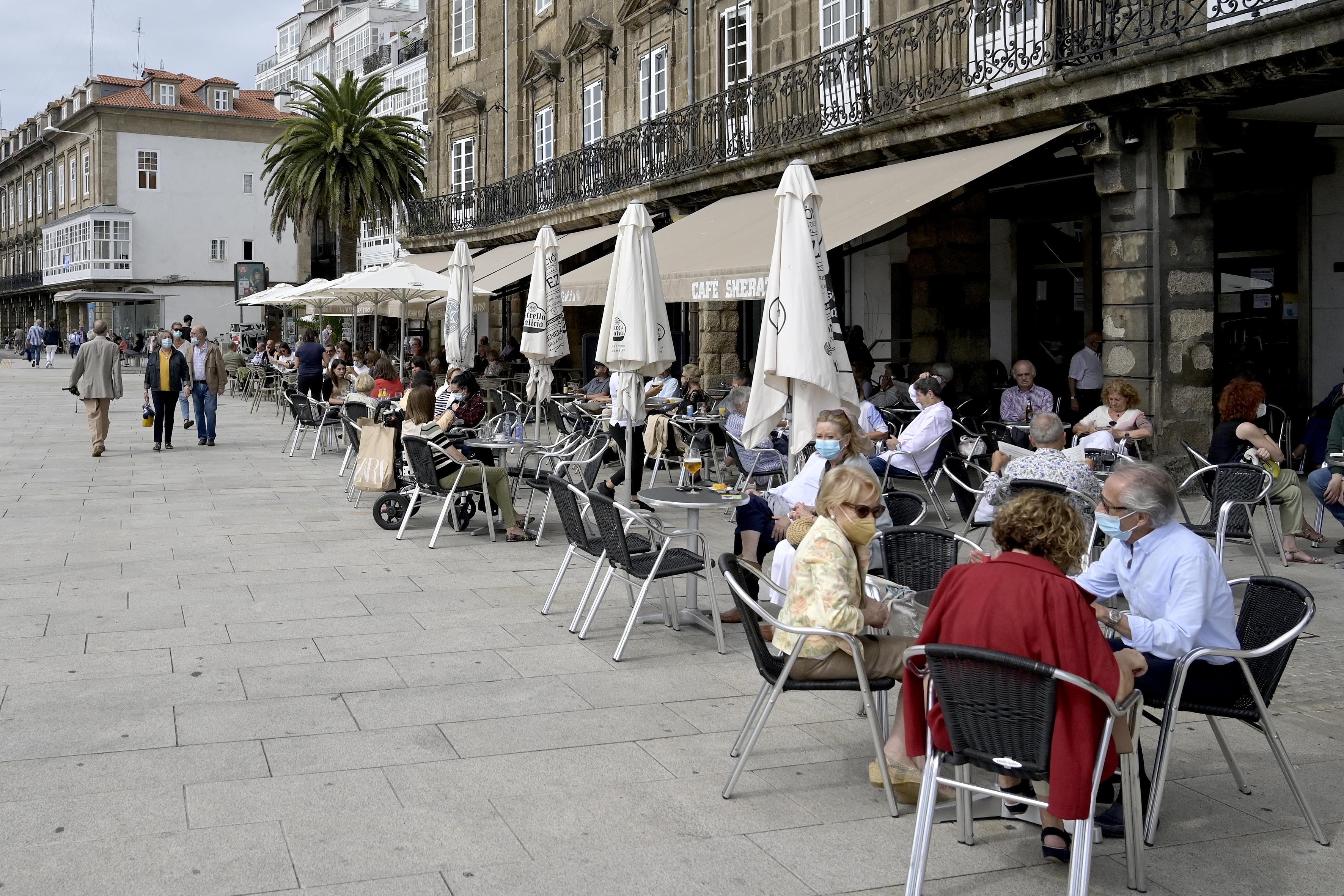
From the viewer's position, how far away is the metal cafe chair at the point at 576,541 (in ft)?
23.6

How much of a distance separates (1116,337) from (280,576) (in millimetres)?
7975

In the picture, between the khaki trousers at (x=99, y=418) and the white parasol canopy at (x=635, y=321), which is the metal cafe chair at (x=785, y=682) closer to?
the white parasol canopy at (x=635, y=321)


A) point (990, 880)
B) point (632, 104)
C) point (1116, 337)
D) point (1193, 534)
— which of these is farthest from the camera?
point (632, 104)

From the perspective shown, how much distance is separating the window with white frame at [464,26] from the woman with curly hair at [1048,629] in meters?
29.6

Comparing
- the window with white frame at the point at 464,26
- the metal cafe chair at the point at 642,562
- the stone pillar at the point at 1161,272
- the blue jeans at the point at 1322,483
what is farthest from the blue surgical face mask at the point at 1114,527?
the window with white frame at the point at 464,26

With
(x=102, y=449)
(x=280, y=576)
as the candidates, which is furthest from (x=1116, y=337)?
(x=102, y=449)

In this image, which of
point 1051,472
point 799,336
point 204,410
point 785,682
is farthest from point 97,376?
point 785,682

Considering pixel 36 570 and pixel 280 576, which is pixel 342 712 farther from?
pixel 36 570

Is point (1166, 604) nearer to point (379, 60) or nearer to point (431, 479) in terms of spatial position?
point (431, 479)

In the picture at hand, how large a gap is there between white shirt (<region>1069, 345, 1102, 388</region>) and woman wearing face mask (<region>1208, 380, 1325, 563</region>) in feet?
18.3

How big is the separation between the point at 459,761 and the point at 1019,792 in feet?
6.78

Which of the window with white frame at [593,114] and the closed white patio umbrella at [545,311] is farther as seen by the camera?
the window with white frame at [593,114]

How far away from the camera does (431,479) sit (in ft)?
33.4

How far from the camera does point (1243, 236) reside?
52.3 ft
